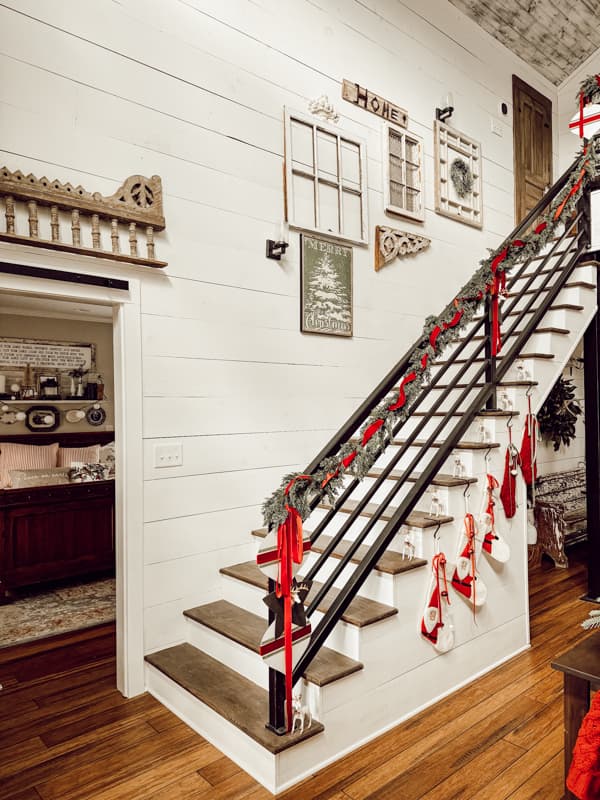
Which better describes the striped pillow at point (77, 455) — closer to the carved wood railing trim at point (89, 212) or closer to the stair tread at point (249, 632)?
the stair tread at point (249, 632)

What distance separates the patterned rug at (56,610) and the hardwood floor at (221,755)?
59 centimetres

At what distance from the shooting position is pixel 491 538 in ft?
9.49

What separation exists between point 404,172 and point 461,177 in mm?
777

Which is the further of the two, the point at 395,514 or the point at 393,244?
the point at 393,244

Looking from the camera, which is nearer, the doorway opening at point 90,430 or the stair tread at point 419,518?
the stair tread at point 419,518

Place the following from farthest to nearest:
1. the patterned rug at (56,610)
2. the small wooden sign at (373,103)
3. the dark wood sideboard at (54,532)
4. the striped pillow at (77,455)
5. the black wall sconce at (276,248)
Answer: the striped pillow at (77,455), the dark wood sideboard at (54,532), the small wooden sign at (373,103), the patterned rug at (56,610), the black wall sconce at (276,248)

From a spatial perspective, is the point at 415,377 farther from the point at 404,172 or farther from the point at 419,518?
the point at 404,172

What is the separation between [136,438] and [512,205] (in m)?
4.33

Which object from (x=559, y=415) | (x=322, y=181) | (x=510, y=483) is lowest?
(x=510, y=483)

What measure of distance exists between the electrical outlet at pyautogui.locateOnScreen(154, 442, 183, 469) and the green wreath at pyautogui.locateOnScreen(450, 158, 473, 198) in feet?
10.7

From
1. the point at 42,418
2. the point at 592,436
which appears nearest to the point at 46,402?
the point at 42,418

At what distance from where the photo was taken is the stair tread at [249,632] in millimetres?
2193

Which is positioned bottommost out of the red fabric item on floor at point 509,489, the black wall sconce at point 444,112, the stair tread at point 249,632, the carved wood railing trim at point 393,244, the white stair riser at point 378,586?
the stair tread at point 249,632

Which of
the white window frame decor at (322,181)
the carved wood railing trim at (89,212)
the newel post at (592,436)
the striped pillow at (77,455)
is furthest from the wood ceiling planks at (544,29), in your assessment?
the striped pillow at (77,455)
